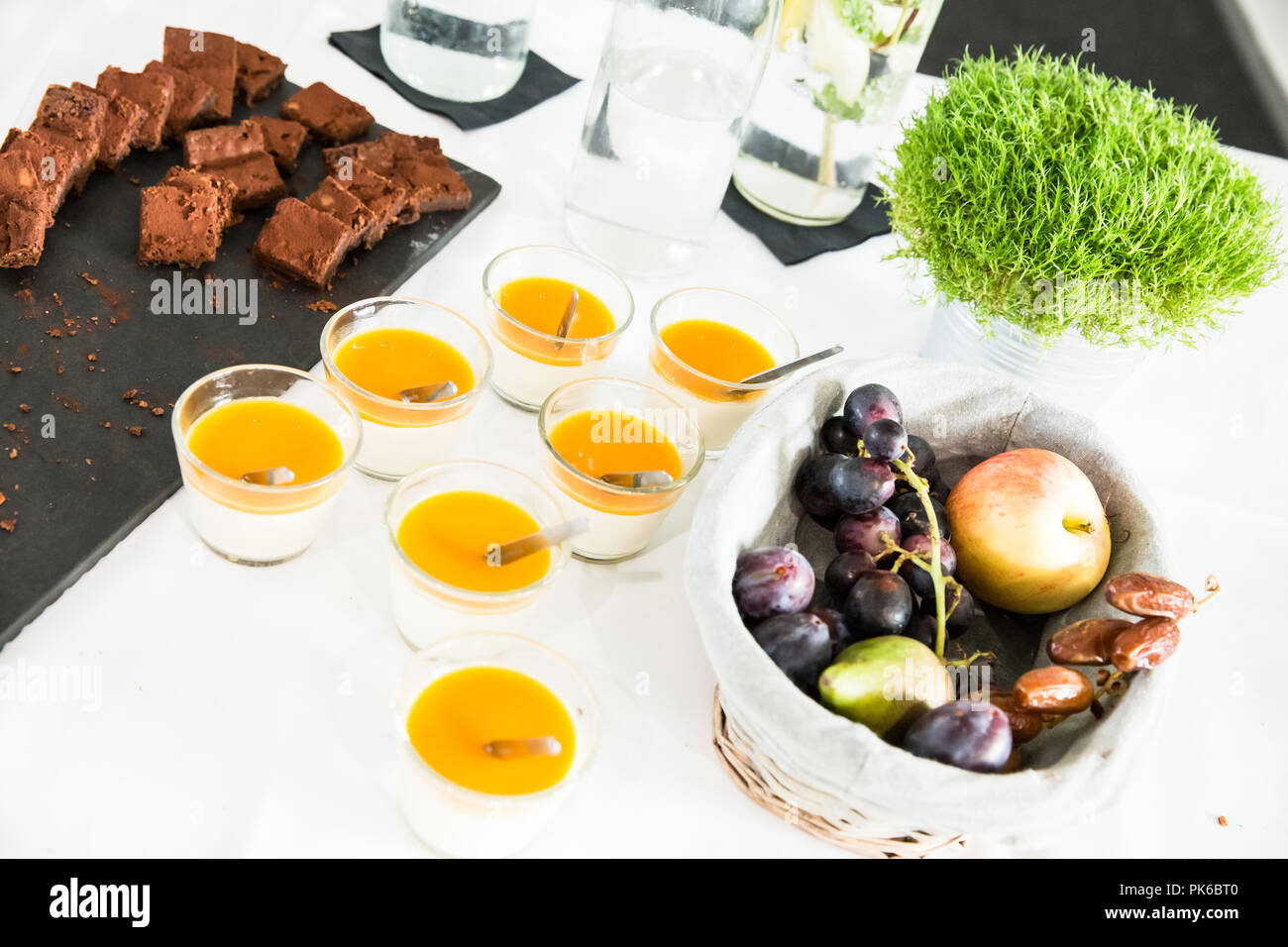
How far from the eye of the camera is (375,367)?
1.20 metres

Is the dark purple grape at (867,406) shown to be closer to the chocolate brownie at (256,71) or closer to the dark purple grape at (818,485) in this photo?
the dark purple grape at (818,485)

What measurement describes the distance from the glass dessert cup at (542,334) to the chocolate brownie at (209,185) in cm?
35

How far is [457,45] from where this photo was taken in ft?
5.64

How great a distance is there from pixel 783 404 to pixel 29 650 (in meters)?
0.73

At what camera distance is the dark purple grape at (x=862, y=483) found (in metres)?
1.04

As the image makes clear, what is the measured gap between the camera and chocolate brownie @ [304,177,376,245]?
140 centimetres

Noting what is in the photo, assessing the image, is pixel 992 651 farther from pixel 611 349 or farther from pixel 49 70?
pixel 49 70

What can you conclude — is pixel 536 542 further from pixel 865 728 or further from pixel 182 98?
pixel 182 98

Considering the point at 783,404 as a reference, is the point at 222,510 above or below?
below

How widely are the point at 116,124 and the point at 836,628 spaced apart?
1.13 metres
